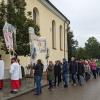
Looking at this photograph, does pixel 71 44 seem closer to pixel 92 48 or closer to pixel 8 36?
pixel 92 48

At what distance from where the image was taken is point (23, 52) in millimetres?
25688

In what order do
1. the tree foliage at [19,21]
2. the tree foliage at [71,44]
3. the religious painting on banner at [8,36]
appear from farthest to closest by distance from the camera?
the tree foliage at [71,44]
the tree foliage at [19,21]
the religious painting on banner at [8,36]

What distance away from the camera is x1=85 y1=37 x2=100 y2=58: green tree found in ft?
275

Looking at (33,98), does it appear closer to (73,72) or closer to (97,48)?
(73,72)

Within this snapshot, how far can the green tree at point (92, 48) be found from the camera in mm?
83925

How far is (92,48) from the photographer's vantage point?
87.6 m

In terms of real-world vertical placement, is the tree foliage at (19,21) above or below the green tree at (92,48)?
below

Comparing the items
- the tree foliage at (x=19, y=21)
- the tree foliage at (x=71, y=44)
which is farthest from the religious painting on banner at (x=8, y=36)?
the tree foliage at (x=71, y=44)

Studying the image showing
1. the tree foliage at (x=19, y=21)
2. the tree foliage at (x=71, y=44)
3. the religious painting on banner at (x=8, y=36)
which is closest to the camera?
the religious painting on banner at (x=8, y=36)

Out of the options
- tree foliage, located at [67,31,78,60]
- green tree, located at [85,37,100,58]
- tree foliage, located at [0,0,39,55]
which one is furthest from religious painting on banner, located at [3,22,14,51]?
green tree, located at [85,37,100,58]

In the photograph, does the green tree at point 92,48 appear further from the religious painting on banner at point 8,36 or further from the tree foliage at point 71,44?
the religious painting on banner at point 8,36

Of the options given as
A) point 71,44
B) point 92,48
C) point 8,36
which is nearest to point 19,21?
point 8,36

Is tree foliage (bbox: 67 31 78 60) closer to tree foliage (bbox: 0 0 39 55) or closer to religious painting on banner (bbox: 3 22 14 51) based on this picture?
tree foliage (bbox: 0 0 39 55)

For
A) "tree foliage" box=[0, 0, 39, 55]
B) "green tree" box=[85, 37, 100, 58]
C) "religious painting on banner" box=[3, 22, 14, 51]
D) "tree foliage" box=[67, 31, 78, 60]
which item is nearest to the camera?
"religious painting on banner" box=[3, 22, 14, 51]
